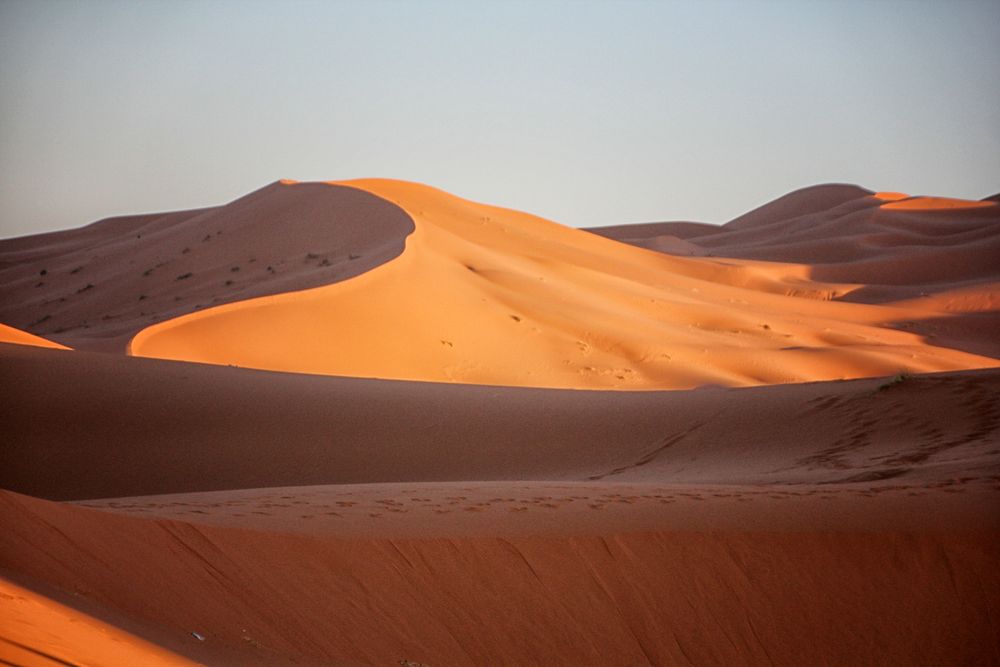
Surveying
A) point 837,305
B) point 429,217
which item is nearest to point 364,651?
point 429,217

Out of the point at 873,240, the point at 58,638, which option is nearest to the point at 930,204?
the point at 873,240

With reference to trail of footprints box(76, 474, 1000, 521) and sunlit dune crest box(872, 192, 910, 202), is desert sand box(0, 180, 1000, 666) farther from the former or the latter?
sunlit dune crest box(872, 192, 910, 202)

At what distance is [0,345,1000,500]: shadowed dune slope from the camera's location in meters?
12.7

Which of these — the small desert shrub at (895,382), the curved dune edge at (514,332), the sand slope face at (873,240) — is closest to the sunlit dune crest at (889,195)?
the sand slope face at (873,240)

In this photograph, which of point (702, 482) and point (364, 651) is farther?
point (702, 482)

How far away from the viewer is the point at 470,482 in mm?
11008

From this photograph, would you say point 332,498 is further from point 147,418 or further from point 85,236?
point 85,236

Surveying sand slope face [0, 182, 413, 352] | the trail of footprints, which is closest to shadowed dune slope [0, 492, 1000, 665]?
the trail of footprints

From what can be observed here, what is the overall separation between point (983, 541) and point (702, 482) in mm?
3509

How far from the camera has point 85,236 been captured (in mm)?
64938

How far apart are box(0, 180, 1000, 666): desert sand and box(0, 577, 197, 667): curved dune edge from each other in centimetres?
3

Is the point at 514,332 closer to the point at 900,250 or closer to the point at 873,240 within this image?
the point at 900,250

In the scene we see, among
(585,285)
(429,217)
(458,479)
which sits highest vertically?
(429,217)

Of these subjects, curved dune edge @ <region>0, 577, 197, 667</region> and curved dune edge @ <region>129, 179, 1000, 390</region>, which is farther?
curved dune edge @ <region>129, 179, 1000, 390</region>
